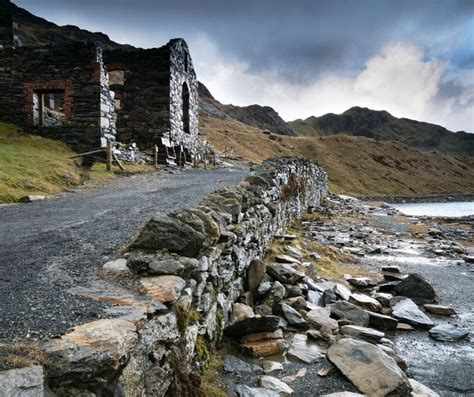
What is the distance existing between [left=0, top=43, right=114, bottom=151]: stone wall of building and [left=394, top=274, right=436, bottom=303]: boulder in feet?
49.3

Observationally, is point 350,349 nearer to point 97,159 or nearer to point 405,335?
point 405,335

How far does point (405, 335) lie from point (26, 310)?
213 inches

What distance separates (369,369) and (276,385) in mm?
1071

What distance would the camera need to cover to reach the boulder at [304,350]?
4344 mm

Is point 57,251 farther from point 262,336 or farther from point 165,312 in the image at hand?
point 262,336

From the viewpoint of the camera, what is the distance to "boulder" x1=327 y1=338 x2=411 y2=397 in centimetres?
362

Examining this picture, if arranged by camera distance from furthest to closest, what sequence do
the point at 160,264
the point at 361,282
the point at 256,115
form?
the point at 256,115
the point at 361,282
the point at 160,264

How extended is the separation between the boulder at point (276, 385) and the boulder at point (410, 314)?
3259mm

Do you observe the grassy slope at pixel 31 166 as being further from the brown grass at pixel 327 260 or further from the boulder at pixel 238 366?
the boulder at pixel 238 366

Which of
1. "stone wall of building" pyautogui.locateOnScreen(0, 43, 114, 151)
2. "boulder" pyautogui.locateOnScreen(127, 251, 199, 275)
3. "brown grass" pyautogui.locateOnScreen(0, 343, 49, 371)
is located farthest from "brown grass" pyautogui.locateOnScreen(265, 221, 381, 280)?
"stone wall of building" pyautogui.locateOnScreen(0, 43, 114, 151)

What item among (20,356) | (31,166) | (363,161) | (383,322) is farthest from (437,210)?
(20,356)

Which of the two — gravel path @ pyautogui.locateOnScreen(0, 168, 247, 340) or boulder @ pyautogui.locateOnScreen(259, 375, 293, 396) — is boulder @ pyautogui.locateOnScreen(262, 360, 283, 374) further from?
gravel path @ pyautogui.locateOnScreen(0, 168, 247, 340)

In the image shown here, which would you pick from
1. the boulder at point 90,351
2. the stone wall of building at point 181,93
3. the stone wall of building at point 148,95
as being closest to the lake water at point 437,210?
the stone wall of building at point 181,93

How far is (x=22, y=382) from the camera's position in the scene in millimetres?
1635
